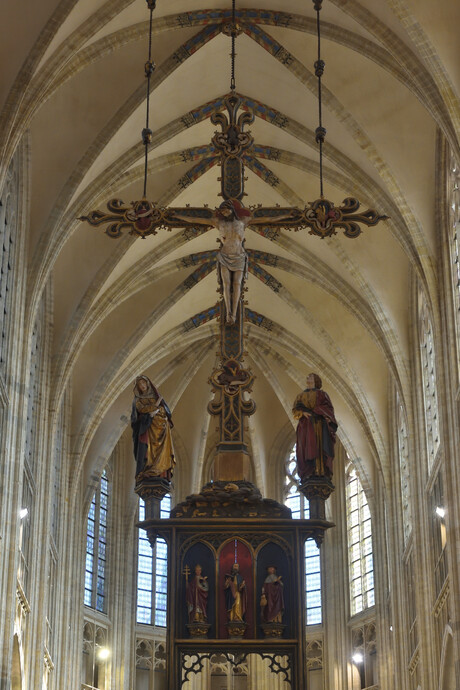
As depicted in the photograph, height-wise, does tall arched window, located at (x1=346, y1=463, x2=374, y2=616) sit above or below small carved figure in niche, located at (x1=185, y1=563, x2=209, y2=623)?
above

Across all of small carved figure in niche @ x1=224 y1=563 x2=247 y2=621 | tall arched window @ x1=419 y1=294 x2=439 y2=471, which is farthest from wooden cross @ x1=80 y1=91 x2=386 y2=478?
tall arched window @ x1=419 y1=294 x2=439 y2=471

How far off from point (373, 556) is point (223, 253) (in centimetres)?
1705

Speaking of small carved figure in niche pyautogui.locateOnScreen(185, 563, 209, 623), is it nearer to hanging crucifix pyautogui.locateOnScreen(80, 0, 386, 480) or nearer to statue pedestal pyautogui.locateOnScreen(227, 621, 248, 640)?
statue pedestal pyautogui.locateOnScreen(227, 621, 248, 640)

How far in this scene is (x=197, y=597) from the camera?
15.1 metres

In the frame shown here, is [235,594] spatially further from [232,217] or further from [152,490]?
[232,217]

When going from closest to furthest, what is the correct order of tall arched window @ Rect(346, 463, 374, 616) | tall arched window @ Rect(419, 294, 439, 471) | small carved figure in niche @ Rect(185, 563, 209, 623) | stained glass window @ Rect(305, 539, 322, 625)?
small carved figure in niche @ Rect(185, 563, 209, 623) < tall arched window @ Rect(419, 294, 439, 471) < tall arched window @ Rect(346, 463, 374, 616) < stained glass window @ Rect(305, 539, 322, 625)

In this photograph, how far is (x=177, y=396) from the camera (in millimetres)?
34906

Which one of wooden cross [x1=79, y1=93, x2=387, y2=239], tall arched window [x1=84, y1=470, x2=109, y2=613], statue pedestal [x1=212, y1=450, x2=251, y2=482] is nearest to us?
statue pedestal [x1=212, y1=450, x2=251, y2=482]

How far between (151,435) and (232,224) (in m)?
2.56

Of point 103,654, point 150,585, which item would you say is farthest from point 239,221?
point 150,585

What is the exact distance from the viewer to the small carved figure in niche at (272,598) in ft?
49.3

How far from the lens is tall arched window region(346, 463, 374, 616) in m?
33.3

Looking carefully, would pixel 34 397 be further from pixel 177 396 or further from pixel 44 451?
pixel 177 396

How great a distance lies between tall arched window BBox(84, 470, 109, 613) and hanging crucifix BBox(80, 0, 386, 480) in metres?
17.7
